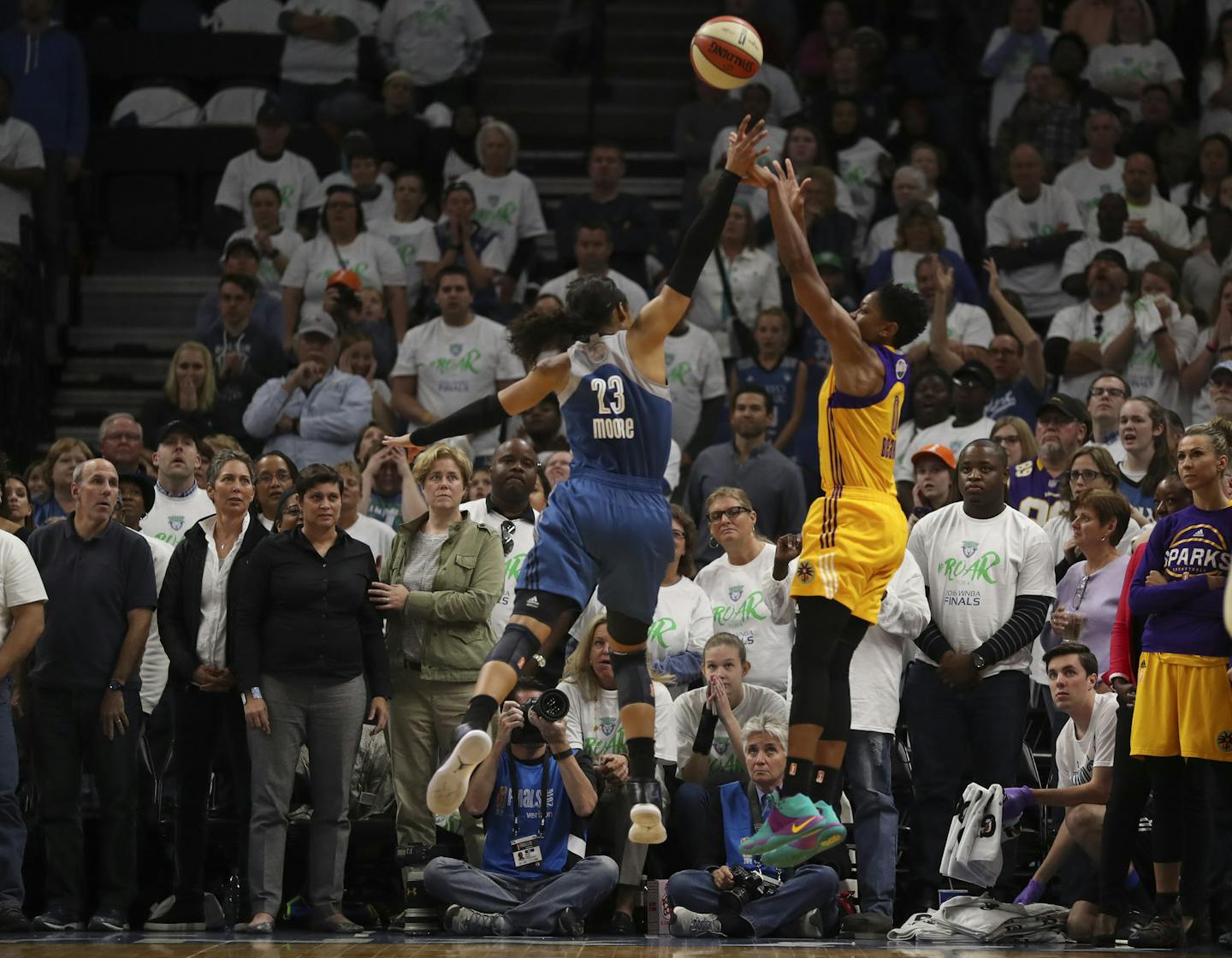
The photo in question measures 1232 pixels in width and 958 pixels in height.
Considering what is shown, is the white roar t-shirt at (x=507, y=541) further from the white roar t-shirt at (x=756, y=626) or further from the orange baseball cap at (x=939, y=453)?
the orange baseball cap at (x=939, y=453)

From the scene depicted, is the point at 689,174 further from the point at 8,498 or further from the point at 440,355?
the point at 8,498

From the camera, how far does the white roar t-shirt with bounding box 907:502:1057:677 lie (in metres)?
9.85

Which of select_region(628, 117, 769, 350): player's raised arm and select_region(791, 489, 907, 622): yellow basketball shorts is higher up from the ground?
select_region(628, 117, 769, 350): player's raised arm

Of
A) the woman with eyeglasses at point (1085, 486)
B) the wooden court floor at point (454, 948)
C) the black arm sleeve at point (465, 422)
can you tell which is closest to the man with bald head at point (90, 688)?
the wooden court floor at point (454, 948)

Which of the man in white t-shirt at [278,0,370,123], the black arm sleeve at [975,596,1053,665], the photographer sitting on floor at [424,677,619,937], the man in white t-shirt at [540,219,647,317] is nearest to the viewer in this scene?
the photographer sitting on floor at [424,677,619,937]

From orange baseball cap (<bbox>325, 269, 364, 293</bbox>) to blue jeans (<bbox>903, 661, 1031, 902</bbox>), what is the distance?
19.6 feet

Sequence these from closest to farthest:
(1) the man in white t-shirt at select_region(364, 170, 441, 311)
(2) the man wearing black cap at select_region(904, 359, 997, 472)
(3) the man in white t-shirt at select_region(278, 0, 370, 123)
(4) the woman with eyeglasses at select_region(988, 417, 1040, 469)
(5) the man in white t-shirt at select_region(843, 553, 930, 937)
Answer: (5) the man in white t-shirt at select_region(843, 553, 930, 937), (4) the woman with eyeglasses at select_region(988, 417, 1040, 469), (2) the man wearing black cap at select_region(904, 359, 997, 472), (1) the man in white t-shirt at select_region(364, 170, 441, 311), (3) the man in white t-shirt at select_region(278, 0, 370, 123)

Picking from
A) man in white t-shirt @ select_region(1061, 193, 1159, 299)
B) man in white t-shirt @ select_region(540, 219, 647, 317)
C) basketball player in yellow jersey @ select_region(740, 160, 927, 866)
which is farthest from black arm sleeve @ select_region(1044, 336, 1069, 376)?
basketball player in yellow jersey @ select_region(740, 160, 927, 866)

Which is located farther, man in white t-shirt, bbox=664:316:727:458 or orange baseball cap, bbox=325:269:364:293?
orange baseball cap, bbox=325:269:364:293

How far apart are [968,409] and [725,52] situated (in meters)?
4.53

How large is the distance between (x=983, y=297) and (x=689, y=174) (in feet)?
9.24

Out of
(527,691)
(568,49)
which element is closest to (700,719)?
(527,691)

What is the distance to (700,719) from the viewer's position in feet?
32.4

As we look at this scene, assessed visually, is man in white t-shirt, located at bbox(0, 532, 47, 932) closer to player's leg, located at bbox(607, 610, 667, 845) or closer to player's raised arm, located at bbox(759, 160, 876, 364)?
player's leg, located at bbox(607, 610, 667, 845)
